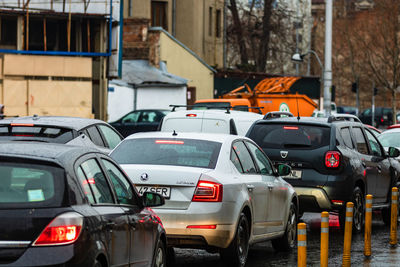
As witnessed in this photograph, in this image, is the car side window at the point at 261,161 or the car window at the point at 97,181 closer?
the car window at the point at 97,181

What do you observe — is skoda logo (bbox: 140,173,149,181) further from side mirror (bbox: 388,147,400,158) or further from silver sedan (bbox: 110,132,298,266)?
side mirror (bbox: 388,147,400,158)

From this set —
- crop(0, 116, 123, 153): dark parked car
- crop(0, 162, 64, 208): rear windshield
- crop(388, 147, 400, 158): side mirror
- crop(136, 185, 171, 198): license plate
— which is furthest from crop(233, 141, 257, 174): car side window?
crop(0, 162, 64, 208): rear windshield

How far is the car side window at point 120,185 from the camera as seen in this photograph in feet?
23.5

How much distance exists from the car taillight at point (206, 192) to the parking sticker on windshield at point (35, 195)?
3.85 m

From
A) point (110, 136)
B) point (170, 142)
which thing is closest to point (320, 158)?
point (110, 136)

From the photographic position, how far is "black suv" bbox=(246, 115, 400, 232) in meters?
13.5

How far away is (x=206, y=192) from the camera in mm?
9617

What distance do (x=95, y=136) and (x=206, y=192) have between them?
4854 mm

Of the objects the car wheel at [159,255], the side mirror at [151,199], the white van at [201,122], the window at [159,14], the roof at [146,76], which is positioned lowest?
the car wheel at [159,255]

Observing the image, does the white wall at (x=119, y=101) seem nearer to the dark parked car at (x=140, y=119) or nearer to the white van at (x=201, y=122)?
the dark parked car at (x=140, y=119)

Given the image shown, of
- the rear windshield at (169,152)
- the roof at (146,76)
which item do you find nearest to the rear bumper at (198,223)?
the rear windshield at (169,152)

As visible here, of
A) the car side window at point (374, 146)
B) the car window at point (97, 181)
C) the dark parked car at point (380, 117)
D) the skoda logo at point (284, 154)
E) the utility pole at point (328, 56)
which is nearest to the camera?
the car window at point (97, 181)

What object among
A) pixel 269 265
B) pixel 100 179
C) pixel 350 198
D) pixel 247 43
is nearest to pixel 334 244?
pixel 350 198

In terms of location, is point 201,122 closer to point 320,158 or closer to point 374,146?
point 374,146
